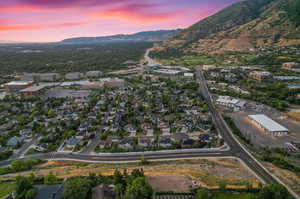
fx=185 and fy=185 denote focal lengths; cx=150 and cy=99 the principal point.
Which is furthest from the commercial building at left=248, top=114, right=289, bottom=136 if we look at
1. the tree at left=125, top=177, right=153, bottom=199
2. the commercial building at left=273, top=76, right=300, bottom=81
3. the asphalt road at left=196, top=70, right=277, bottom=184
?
the commercial building at left=273, top=76, right=300, bottom=81

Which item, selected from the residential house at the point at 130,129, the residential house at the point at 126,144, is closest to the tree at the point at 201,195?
the residential house at the point at 126,144

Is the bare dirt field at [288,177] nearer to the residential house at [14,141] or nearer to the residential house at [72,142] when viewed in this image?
the residential house at [72,142]

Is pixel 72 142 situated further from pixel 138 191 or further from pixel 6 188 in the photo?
pixel 138 191

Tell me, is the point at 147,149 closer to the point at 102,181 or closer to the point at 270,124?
the point at 102,181

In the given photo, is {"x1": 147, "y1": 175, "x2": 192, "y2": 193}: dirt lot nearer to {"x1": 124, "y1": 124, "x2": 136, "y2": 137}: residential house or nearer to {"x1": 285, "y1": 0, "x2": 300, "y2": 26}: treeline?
{"x1": 124, "y1": 124, "x2": 136, "y2": 137}: residential house

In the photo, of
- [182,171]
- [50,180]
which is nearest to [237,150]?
[182,171]

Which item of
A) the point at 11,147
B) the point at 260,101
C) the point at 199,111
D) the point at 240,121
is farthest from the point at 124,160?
the point at 260,101
